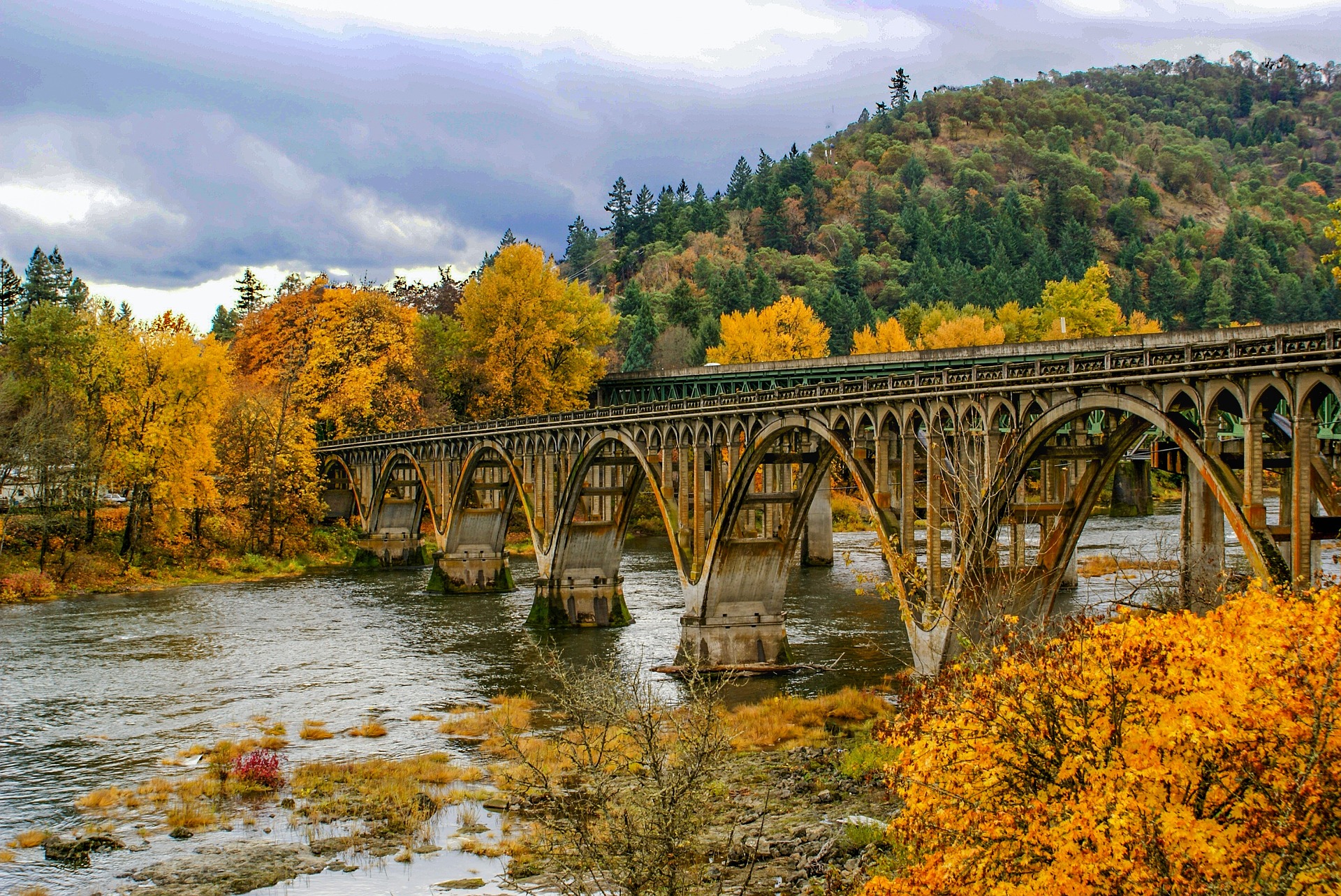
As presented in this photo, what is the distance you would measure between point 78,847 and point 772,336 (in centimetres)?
9541

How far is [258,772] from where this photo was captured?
2811 cm

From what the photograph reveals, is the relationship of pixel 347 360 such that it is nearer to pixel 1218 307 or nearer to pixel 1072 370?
pixel 1072 370

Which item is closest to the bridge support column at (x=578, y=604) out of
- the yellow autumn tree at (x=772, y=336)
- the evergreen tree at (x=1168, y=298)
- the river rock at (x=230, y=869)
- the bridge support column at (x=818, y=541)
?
the bridge support column at (x=818, y=541)

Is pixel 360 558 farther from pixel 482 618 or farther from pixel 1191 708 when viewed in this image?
pixel 1191 708

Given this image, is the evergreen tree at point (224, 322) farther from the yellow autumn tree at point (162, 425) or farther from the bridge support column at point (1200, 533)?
the bridge support column at point (1200, 533)

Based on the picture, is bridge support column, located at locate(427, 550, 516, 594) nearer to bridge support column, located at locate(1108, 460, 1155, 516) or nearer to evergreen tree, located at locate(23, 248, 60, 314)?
bridge support column, located at locate(1108, 460, 1155, 516)

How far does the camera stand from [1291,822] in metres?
12.3

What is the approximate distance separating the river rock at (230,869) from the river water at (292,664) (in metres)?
0.71

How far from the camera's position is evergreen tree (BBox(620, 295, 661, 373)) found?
445ft

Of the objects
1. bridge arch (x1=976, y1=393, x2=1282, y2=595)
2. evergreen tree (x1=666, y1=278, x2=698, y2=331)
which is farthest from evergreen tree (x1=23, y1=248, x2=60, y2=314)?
bridge arch (x1=976, y1=393, x2=1282, y2=595)

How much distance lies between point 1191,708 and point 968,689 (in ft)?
13.8

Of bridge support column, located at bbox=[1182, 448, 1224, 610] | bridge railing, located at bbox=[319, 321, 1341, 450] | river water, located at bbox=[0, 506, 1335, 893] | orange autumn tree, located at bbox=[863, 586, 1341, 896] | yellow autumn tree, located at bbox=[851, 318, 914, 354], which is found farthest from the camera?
yellow autumn tree, located at bbox=[851, 318, 914, 354]

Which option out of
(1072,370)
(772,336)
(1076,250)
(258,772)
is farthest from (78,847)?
(1076,250)

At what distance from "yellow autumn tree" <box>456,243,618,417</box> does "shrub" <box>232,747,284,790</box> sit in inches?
2446
